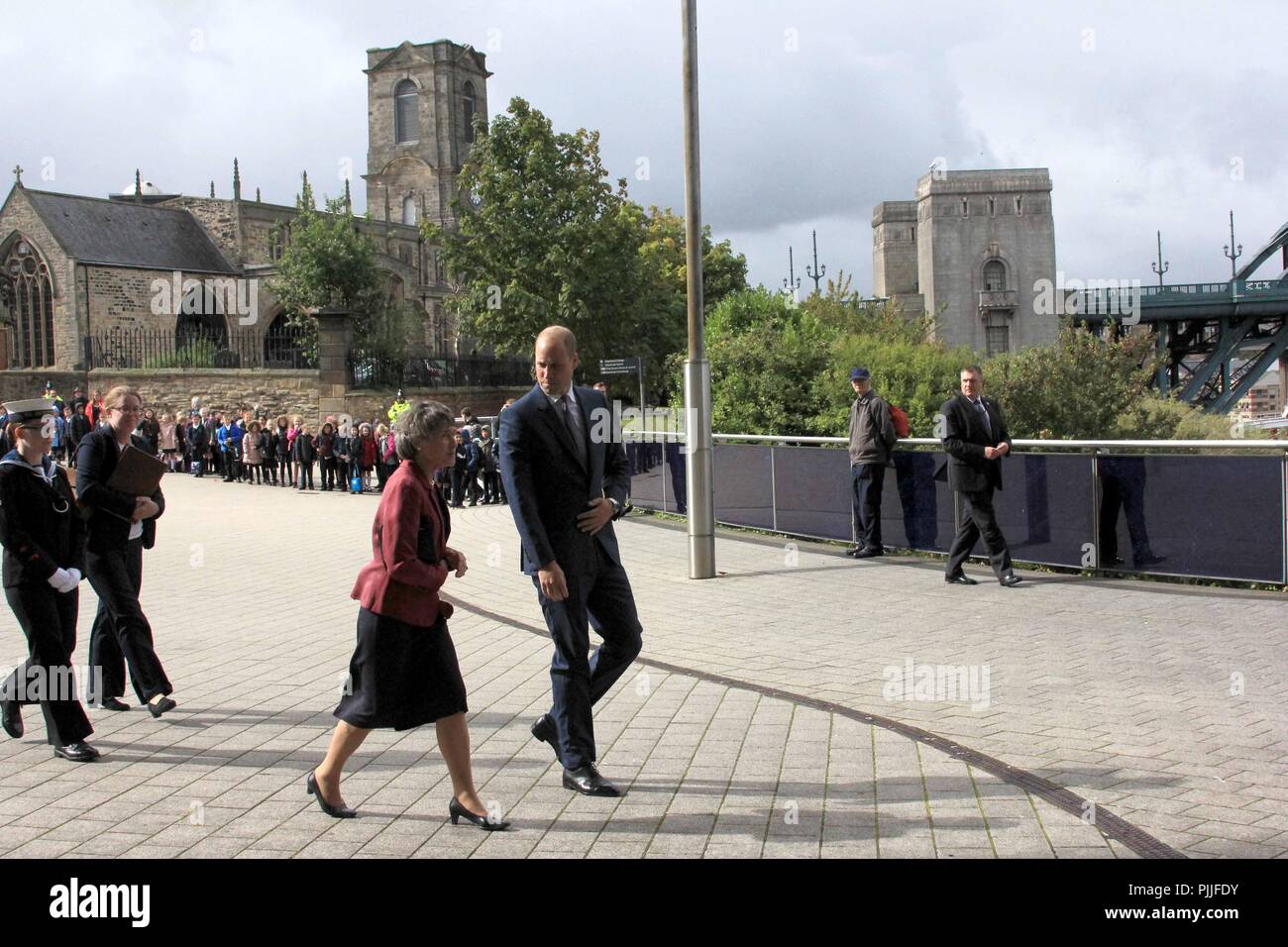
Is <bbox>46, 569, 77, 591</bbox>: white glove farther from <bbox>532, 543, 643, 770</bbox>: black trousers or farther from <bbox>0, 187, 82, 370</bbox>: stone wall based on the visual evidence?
<bbox>0, 187, 82, 370</bbox>: stone wall

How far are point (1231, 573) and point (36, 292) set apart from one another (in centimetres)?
5497

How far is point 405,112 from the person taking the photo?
8519 cm

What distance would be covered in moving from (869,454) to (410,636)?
884 cm

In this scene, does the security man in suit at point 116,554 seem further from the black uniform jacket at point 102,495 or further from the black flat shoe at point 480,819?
the black flat shoe at point 480,819

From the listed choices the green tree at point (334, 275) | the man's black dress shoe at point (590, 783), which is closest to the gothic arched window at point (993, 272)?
the green tree at point (334, 275)

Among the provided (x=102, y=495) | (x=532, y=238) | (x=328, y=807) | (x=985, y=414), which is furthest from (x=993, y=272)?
(x=328, y=807)

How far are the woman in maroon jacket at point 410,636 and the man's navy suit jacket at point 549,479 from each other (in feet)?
1.29

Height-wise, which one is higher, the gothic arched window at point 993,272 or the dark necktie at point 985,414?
the gothic arched window at point 993,272

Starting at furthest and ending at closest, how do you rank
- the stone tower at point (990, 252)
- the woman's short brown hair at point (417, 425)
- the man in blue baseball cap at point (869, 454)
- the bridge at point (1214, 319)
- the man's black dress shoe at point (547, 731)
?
the stone tower at point (990, 252)
the bridge at point (1214, 319)
the man in blue baseball cap at point (869, 454)
the man's black dress shoe at point (547, 731)
the woman's short brown hair at point (417, 425)

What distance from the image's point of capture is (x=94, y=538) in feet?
22.9

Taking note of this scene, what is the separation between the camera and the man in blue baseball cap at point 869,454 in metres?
13.1

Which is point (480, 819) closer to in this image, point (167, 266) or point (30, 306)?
point (30, 306)
